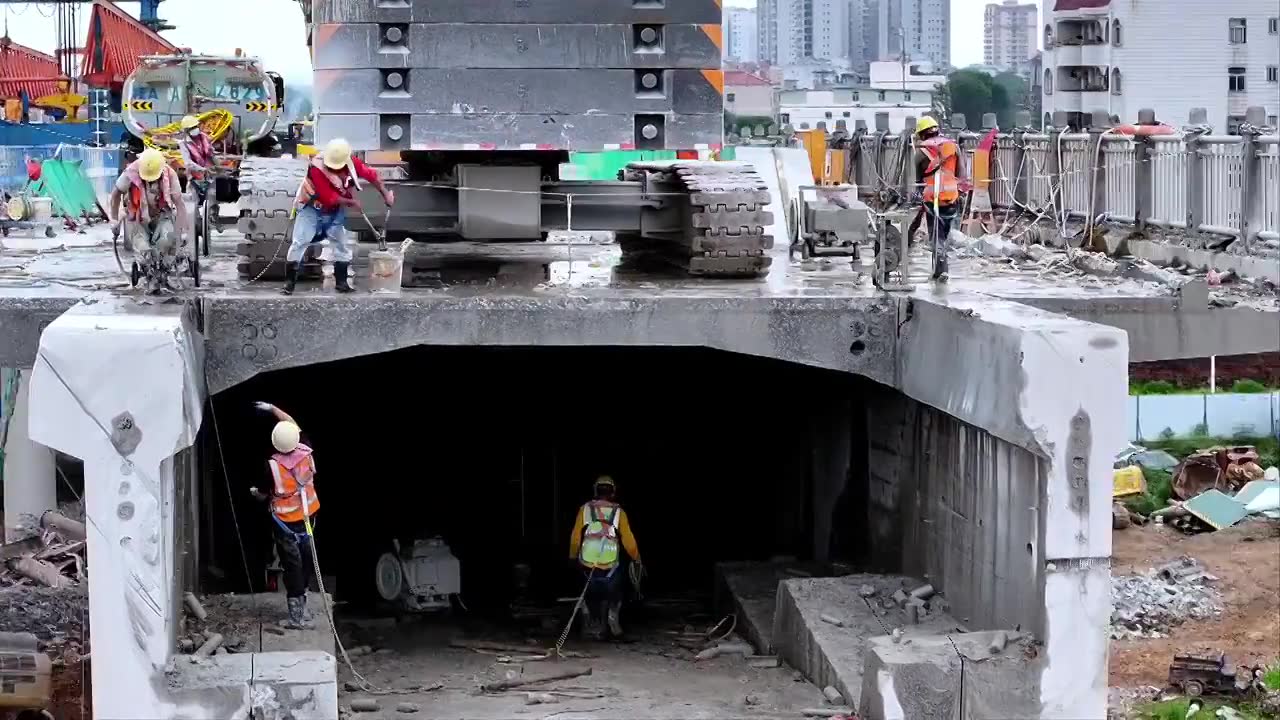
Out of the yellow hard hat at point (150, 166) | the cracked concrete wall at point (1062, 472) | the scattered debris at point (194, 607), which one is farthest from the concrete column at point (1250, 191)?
the scattered debris at point (194, 607)

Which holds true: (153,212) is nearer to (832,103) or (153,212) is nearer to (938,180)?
(938,180)

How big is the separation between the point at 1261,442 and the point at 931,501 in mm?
16698

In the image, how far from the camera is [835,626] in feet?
44.2

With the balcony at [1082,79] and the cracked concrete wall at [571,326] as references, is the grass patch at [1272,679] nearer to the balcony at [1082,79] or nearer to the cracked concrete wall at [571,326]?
the cracked concrete wall at [571,326]

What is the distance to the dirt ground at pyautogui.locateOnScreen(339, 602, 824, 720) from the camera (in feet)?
42.2

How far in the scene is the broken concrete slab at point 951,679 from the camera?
1170 centimetres

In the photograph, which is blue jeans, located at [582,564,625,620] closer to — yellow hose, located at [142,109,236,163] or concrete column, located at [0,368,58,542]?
yellow hose, located at [142,109,236,163]

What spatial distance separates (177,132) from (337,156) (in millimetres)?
4661

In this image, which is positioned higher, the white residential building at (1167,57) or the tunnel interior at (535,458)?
the white residential building at (1167,57)

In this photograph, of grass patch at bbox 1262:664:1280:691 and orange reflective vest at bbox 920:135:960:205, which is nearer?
orange reflective vest at bbox 920:135:960:205

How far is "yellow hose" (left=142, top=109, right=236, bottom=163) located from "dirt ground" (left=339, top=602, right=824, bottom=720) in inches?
181

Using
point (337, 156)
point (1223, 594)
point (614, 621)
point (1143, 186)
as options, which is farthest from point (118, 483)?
point (1223, 594)

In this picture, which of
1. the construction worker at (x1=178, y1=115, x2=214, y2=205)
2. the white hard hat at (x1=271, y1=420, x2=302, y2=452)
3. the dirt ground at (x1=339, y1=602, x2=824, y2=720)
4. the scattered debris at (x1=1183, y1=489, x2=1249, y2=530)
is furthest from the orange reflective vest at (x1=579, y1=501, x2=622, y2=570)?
the scattered debris at (x1=1183, y1=489, x2=1249, y2=530)

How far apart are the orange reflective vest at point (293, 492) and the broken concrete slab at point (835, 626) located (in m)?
3.39
